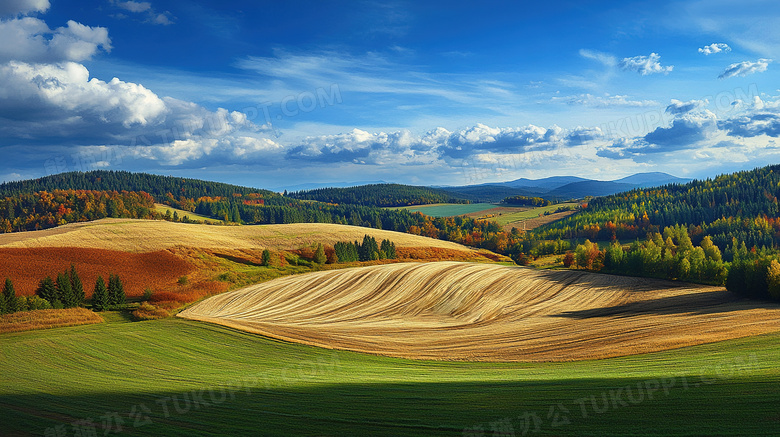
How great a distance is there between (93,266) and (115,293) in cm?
1719

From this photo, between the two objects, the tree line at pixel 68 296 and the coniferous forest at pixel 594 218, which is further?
the coniferous forest at pixel 594 218

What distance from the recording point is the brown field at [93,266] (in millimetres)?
54031

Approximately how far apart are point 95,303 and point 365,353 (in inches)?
1353

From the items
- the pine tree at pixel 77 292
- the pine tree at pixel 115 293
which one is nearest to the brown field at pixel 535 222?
the pine tree at pixel 115 293

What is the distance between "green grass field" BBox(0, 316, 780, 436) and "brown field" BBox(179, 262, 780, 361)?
3496 mm

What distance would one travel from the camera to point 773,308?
105 feet

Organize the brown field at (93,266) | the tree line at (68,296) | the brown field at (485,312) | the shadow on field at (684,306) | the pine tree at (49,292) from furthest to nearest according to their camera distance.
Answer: the brown field at (93,266)
the pine tree at (49,292)
the tree line at (68,296)
the shadow on field at (684,306)
the brown field at (485,312)

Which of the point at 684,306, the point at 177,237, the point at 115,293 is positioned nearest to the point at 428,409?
the point at 684,306

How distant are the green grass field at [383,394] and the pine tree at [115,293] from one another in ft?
59.2

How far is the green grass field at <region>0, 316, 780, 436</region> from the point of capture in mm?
12969

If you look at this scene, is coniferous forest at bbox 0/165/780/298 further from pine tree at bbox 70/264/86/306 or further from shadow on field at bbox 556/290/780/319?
pine tree at bbox 70/264/86/306

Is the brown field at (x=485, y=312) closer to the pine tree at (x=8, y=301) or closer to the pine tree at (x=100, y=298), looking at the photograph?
the pine tree at (x=100, y=298)

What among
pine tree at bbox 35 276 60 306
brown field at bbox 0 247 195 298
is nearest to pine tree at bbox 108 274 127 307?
brown field at bbox 0 247 195 298

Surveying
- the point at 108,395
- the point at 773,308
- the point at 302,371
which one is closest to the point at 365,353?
the point at 302,371
